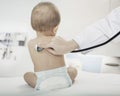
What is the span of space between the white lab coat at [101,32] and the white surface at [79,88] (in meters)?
0.19

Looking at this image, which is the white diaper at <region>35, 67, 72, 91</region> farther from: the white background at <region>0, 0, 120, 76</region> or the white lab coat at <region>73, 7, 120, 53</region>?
the white background at <region>0, 0, 120, 76</region>

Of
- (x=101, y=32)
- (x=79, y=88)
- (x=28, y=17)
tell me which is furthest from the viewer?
(x=28, y=17)

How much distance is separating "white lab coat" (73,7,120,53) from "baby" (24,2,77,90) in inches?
8.6

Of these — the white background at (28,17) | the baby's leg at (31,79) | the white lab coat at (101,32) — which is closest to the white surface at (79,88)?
the baby's leg at (31,79)

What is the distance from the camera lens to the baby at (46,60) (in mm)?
1081

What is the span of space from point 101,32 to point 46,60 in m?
0.31

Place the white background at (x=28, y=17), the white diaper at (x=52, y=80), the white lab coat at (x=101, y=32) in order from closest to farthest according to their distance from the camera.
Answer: the white lab coat at (x=101, y=32), the white diaper at (x=52, y=80), the white background at (x=28, y=17)

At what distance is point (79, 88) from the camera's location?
1042 millimetres

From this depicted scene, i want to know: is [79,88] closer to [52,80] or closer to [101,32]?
[52,80]

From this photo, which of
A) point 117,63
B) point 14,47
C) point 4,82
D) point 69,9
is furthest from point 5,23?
point 117,63

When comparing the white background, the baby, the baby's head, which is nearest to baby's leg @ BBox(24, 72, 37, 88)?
the baby

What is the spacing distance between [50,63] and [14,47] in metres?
0.60

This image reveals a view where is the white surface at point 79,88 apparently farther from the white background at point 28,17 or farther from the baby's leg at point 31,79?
the white background at point 28,17

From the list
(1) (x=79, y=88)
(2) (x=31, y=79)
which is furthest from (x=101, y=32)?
(2) (x=31, y=79)
